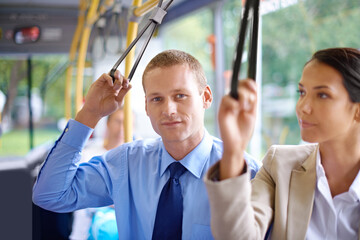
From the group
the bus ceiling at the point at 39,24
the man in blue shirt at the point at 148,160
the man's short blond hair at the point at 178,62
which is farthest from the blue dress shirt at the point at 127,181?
the bus ceiling at the point at 39,24

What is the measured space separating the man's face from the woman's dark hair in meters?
0.46

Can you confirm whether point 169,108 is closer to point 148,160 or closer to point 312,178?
point 148,160

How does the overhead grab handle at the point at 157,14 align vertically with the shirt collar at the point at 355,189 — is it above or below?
above

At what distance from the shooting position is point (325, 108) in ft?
3.44

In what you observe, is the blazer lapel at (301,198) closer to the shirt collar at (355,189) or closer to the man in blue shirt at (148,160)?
the shirt collar at (355,189)

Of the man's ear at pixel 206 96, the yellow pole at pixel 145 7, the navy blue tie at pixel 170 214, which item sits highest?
the yellow pole at pixel 145 7

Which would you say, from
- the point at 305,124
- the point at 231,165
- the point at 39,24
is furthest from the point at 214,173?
the point at 39,24

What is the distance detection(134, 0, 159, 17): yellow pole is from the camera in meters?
1.45

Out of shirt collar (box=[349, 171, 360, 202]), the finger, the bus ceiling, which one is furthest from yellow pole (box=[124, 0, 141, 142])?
the bus ceiling

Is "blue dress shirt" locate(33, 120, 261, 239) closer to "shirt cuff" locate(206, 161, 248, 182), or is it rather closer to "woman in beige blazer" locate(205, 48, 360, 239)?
"woman in beige blazer" locate(205, 48, 360, 239)

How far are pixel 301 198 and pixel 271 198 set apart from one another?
0.10m

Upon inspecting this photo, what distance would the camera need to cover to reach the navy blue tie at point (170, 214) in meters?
1.33

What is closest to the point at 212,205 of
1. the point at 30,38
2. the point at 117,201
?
the point at 117,201

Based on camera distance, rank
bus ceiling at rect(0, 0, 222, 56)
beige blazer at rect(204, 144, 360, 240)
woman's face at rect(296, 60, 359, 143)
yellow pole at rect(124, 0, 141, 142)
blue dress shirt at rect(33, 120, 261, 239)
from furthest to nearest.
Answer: bus ceiling at rect(0, 0, 222, 56) → yellow pole at rect(124, 0, 141, 142) → blue dress shirt at rect(33, 120, 261, 239) → woman's face at rect(296, 60, 359, 143) → beige blazer at rect(204, 144, 360, 240)
